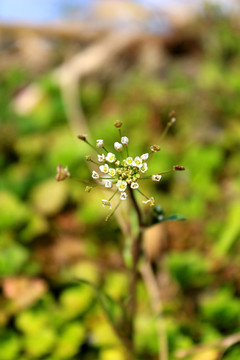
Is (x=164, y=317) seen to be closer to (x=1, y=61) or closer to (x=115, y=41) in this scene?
(x=115, y=41)

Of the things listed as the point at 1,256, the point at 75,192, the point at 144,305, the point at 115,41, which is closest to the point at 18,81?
the point at 115,41

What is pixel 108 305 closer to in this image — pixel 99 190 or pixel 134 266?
pixel 134 266

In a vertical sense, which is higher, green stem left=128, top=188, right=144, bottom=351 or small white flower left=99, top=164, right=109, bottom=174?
small white flower left=99, top=164, right=109, bottom=174

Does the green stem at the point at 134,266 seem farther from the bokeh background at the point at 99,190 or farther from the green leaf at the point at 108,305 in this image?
the bokeh background at the point at 99,190

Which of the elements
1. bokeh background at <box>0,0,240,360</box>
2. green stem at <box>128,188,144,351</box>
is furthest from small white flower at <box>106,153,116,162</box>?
bokeh background at <box>0,0,240,360</box>

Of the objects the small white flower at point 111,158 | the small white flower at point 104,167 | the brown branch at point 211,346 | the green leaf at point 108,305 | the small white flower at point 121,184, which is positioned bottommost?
the brown branch at point 211,346

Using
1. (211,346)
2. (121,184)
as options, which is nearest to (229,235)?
(211,346)

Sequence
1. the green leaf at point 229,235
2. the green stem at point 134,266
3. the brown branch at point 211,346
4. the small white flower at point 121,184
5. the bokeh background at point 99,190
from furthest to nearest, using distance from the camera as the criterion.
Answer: the green leaf at point 229,235 → the bokeh background at point 99,190 → the brown branch at point 211,346 → the green stem at point 134,266 → the small white flower at point 121,184

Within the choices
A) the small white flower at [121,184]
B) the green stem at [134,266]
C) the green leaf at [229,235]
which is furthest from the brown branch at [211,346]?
the small white flower at [121,184]

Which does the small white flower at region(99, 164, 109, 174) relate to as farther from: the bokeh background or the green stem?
the bokeh background
